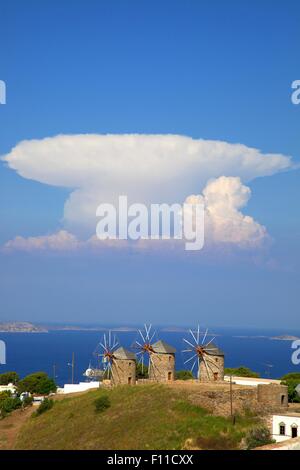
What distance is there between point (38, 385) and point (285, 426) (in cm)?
3683

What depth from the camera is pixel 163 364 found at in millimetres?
47281

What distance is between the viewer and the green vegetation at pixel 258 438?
1372 inches

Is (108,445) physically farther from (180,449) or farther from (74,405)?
(74,405)

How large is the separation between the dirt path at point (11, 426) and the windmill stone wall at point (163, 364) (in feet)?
37.6

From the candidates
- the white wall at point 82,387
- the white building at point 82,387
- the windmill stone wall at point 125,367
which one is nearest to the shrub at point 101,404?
the windmill stone wall at point 125,367

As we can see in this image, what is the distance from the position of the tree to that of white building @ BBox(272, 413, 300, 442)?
34104mm

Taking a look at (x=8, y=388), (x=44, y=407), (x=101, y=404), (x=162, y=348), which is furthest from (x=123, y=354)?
(x=8, y=388)

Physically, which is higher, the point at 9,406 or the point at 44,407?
the point at 44,407

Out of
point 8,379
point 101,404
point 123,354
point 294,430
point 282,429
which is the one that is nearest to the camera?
point 294,430

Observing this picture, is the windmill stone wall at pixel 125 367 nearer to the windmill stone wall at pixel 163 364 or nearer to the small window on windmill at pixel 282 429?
the windmill stone wall at pixel 163 364

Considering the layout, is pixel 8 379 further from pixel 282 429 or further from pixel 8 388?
pixel 282 429

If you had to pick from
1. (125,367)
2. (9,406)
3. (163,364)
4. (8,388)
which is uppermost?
(163,364)

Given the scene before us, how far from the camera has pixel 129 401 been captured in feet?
141
